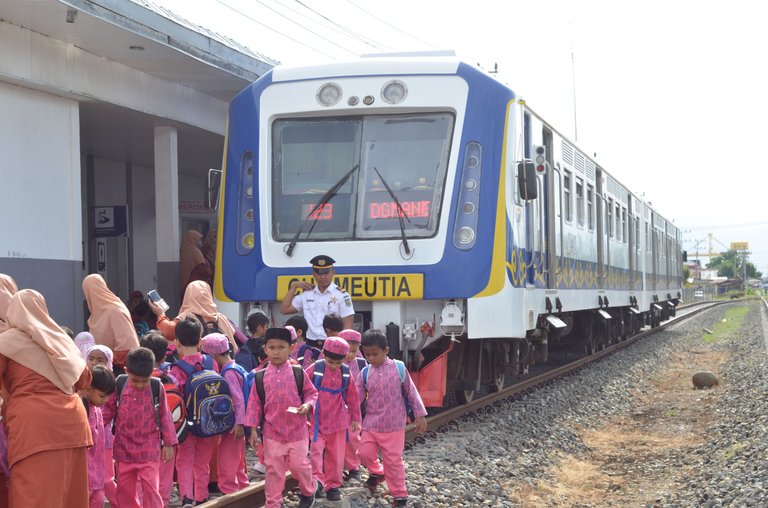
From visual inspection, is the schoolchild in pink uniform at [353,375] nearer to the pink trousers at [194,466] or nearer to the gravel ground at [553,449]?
the gravel ground at [553,449]

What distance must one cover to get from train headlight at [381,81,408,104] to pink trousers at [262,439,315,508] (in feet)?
14.2

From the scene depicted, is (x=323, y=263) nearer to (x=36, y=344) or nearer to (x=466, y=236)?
(x=466, y=236)

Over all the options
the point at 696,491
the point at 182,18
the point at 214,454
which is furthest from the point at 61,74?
A: the point at 696,491

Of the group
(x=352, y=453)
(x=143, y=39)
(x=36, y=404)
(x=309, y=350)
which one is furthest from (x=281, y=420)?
(x=143, y=39)

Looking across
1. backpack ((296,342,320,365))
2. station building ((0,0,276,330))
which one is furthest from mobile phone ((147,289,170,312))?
station building ((0,0,276,330))

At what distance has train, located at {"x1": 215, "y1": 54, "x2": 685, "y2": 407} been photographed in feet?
30.6

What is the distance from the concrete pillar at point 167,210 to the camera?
1348 centimetres

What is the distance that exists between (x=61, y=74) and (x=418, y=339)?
181 inches

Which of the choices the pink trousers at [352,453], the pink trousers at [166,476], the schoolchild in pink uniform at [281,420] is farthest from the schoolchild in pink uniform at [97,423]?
the pink trousers at [352,453]

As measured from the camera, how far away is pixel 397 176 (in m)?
9.59

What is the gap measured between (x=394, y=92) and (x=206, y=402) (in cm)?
426

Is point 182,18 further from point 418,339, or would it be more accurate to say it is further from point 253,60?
point 418,339

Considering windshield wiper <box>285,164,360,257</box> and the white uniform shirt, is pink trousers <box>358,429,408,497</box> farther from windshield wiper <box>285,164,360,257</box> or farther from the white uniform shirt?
windshield wiper <box>285,164,360,257</box>

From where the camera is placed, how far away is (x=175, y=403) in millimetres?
6184
